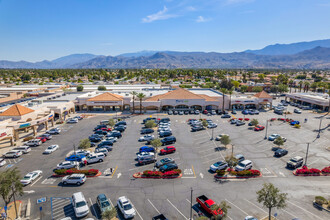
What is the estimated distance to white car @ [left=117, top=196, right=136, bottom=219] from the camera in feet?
76.4

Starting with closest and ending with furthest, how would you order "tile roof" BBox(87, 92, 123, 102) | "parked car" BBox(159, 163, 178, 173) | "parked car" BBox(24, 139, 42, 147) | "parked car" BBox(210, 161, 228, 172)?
"parked car" BBox(210, 161, 228, 172) → "parked car" BBox(159, 163, 178, 173) → "parked car" BBox(24, 139, 42, 147) → "tile roof" BBox(87, 92, 123, 102)

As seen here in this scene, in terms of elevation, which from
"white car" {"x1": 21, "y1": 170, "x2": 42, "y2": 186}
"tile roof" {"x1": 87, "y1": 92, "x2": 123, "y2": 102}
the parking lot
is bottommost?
the parking lot

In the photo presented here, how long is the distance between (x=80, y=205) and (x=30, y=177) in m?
12.4

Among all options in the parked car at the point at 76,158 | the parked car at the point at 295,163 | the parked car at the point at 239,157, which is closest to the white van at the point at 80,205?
the parked car at the point at 76,158

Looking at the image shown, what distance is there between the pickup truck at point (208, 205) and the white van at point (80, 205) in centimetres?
1348

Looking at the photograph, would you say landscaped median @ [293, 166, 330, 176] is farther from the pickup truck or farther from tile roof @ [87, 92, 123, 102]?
tile roof @ [87, 92, 123, 102]

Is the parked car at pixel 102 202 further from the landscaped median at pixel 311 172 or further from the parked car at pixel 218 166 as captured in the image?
the landscaped median at pixel 311 172

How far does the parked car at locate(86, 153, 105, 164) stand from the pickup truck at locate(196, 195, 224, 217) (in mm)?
19977

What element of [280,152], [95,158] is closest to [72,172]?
[95,158]

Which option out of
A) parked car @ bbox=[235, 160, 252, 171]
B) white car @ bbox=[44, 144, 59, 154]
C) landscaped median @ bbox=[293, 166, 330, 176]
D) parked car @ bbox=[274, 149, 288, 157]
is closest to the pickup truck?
parked car @ bbox=[235, 160, 252, 171]

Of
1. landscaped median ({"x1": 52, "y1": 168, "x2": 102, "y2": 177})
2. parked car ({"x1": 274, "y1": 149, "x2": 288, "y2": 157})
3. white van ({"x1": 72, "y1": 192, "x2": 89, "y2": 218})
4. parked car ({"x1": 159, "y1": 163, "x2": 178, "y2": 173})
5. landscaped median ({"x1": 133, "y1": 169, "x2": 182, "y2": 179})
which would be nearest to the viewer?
white van ({"x1": 72, "y1": 192, "x2": 89, "y2": 218})

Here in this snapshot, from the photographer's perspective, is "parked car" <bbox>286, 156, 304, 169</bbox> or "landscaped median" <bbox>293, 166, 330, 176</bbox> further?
"parked car" <bbox>286, 156, 304, 169</bbox>

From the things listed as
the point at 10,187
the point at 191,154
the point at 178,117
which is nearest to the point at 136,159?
the point at 191,154

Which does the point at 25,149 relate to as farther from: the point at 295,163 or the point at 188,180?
the point at 295,163
